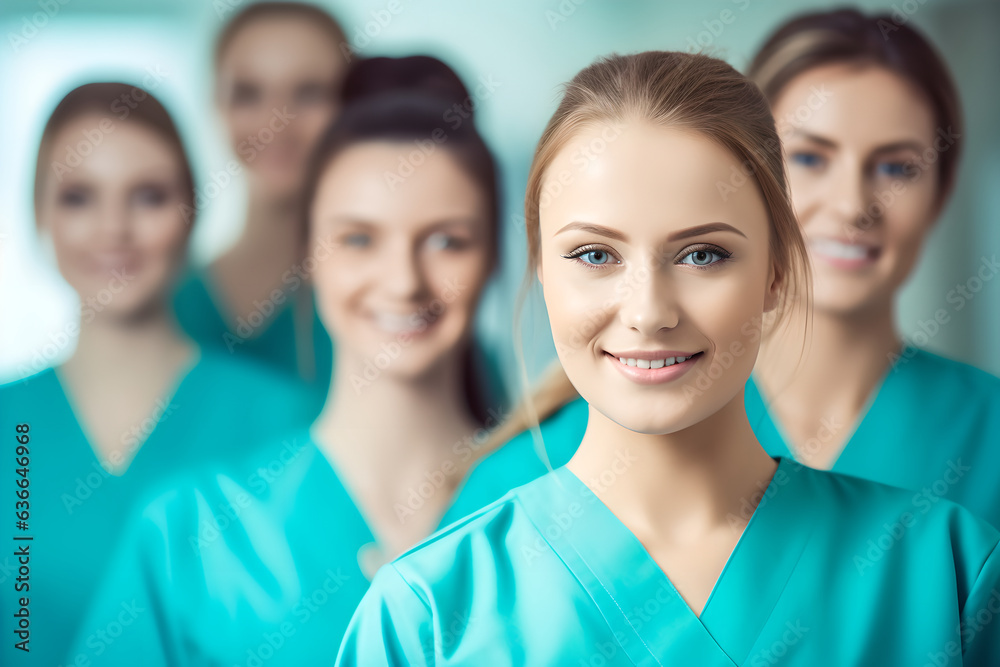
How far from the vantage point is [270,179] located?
4.74 ft

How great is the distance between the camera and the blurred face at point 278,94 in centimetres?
144

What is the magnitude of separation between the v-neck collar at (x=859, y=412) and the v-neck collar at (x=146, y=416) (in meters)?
0.92

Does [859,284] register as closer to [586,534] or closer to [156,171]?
[586,534]

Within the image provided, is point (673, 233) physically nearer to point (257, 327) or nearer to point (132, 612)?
point (257, 327)

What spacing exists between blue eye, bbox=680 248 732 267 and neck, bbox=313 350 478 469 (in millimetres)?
471

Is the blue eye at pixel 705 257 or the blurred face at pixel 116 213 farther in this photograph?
the blurred face at pixel 116 213

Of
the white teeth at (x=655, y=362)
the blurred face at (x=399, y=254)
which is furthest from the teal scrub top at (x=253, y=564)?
the white teeth at (x=655, y=362)

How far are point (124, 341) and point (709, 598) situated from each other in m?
1.00

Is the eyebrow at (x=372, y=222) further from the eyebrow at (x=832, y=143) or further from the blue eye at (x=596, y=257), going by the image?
the eyebrow at (x=832, y=143)

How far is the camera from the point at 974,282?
148cm

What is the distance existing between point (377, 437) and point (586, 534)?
1.31 ft

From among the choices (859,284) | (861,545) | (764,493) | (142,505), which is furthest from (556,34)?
(142,505)

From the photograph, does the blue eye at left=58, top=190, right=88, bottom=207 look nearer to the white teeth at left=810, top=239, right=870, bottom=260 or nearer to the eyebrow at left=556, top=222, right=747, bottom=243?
the eyebrow at left=556, top=222, right=747, bottom=243

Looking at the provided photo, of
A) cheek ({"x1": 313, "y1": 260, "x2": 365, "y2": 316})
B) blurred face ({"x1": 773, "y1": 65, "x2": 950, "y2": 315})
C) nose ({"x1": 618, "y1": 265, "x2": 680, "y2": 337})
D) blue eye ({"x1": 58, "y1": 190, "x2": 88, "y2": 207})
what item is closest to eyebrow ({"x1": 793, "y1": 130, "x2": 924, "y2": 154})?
blurred face ({"x1": 773, "y1": 65, "x2": 950, "y2": 315})
